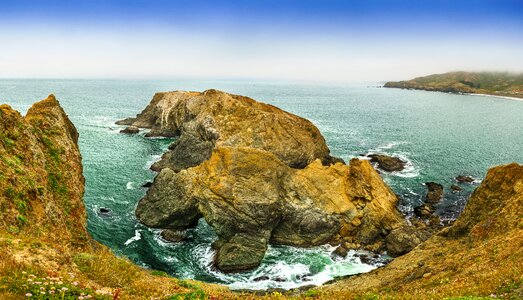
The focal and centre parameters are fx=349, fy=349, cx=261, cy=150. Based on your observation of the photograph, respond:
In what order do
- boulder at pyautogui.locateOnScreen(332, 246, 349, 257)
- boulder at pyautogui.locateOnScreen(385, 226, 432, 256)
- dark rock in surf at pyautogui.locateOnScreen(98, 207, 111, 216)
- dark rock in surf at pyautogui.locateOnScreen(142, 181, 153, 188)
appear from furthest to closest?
dark rock in surf at pyautogui.locateOnScreen(142, 181, 153, 188) < dark rock in surf at pyautogui.locateOnScreen(98, 207, 111, 216) < boulder at pyautogui.locateOnScreen(332, 246, 349, 257) < boulder at pyautogui.locateOnScreen(385, 226, 432, 256)

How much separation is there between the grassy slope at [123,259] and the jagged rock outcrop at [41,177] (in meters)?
Answer: 0.08

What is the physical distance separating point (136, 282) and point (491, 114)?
653 ft

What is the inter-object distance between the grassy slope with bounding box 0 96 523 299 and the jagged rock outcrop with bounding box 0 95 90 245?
80 millimetres

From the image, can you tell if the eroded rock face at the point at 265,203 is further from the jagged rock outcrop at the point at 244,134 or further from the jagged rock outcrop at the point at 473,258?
the jagged rock outcrop at the point at 244,134

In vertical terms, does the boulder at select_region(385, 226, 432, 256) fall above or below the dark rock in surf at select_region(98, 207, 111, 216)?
below

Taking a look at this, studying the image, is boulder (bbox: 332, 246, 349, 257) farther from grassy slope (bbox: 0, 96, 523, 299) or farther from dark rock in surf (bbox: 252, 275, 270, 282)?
dark rock in surf (bbox: 252, 275, 270, 282)

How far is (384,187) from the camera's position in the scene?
175 ft

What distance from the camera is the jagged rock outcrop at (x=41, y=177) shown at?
64.3 ft

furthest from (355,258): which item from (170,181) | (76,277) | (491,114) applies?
(491,114)

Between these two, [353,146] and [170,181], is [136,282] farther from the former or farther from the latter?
[353,146]

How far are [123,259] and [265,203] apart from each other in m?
28.0

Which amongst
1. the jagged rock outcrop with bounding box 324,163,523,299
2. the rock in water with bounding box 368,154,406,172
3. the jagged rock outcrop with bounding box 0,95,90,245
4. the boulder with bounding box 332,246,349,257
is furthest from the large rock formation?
the rock in water with bounding box 368,154,406,172

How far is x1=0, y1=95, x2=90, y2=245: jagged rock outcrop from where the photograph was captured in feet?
64.3

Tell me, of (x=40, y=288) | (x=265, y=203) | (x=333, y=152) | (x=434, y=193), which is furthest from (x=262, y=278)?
(x=333, y=152)
